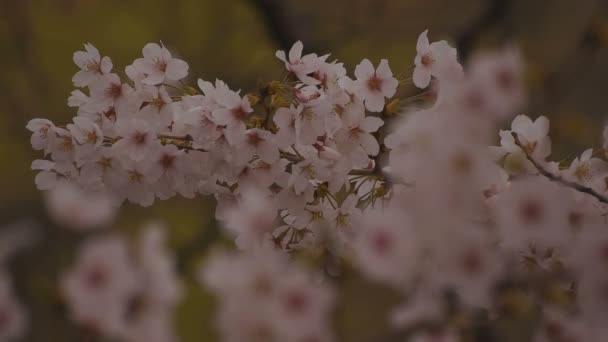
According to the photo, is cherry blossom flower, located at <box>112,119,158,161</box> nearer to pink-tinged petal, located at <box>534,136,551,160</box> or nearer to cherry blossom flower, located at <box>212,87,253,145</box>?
cherry blossom flower, located at <box>212,87,253,145</box>

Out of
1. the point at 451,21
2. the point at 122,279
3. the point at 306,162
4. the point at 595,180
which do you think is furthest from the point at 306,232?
the point at 451,21

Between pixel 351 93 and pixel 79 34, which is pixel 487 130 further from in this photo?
pixel 79 34

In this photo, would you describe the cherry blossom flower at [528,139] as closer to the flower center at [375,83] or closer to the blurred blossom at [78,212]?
the flower center at [375,83]

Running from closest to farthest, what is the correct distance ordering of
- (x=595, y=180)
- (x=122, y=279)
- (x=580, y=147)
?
(x=122, y=279), (x=595, y=180), (x=580, y=147)

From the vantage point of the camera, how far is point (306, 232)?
68 cm

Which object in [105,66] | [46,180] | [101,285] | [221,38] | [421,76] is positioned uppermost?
[221,38]

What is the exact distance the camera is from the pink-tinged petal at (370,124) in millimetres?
654

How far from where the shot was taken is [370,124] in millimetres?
656

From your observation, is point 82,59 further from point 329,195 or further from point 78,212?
point 78,212

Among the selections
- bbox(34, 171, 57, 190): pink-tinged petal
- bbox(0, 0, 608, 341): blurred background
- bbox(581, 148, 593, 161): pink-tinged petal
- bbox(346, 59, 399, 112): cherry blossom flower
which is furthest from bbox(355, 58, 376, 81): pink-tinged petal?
bbox(0, 0, 608, 341): blurred background

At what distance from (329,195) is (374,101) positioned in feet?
0.36

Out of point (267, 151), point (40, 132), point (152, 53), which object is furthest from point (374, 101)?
point (40, 132)

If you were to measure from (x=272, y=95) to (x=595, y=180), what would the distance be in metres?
0.33

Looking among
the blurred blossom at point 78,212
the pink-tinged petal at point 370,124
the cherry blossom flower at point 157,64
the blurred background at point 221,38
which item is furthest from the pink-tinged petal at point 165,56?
the blurred background at point 221,38
